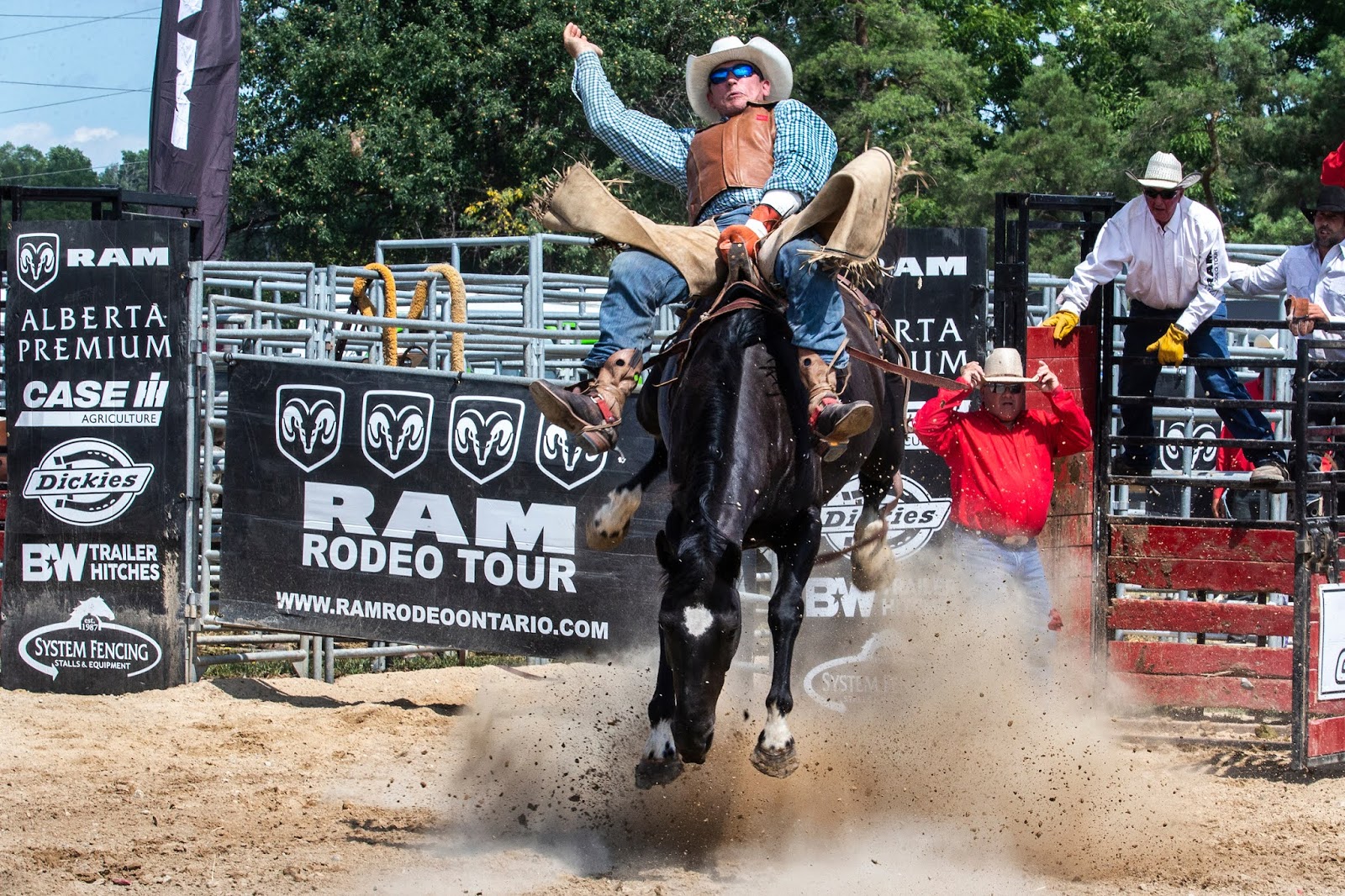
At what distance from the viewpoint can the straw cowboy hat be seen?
289 inches

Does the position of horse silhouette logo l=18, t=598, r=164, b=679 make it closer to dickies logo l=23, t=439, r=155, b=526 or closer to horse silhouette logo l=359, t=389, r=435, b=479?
dickies logo l=23, t=439, r=155, b=526

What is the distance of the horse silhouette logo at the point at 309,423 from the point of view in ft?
28.2

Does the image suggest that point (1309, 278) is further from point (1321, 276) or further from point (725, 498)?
point (725, 498)

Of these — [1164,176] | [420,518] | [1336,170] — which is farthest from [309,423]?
[1336,170]

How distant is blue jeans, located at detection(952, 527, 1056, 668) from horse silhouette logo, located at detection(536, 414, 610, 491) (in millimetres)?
2156

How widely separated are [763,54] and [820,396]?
1.66m

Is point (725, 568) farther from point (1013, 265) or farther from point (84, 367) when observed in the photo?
point (84, 367)

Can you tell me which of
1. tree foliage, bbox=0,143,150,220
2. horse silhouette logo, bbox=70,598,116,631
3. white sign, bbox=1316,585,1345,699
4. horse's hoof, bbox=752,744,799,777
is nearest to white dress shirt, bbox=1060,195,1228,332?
white sign, bbox=1316,585,1345,699

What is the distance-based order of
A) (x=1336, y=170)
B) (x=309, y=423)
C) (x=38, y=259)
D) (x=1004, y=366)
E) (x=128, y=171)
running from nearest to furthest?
(x=1004, y=366), (x=309, y=423), (x=1336, y=170), (x=38, y=259), (x=128, y=171)

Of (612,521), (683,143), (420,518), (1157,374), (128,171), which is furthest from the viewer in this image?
(128,171)

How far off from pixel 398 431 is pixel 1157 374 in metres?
4.31

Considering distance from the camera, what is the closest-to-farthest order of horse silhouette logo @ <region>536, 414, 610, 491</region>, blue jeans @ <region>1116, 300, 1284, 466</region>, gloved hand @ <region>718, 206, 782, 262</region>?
gloved hand @ <region>718, 206, 782, 262</region> → blue jeans @ <region>1116, 300, 1284, 466</region> → horse silhouette logo @ <region>536, 414, 610, 491</region>

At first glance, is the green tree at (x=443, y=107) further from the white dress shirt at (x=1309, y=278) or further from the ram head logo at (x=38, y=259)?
the white dress shirt at (x=1309, y=278)

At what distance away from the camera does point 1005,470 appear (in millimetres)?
7406
